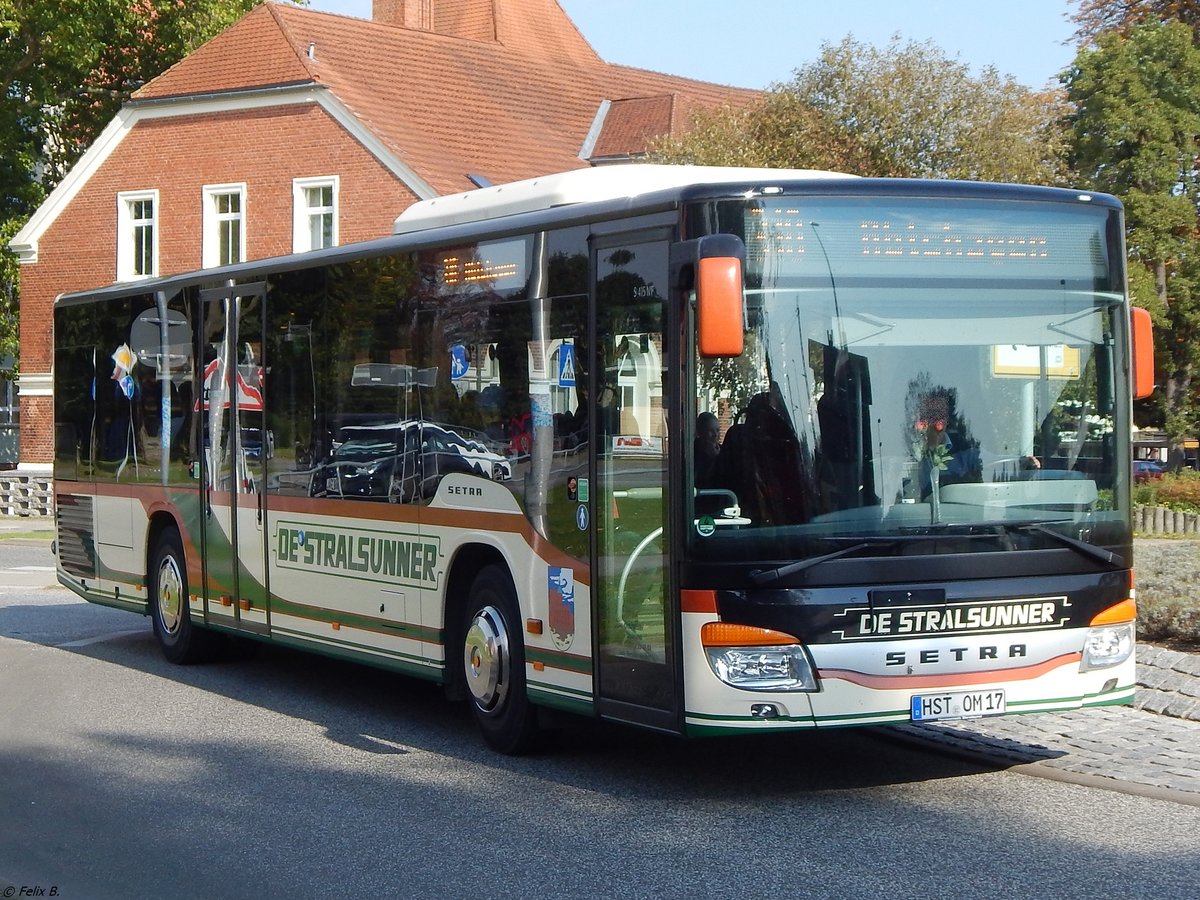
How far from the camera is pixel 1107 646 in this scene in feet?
26.6

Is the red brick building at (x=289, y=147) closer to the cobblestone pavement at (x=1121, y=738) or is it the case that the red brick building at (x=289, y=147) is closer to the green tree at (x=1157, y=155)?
the green tree at (x=1157, y=155)

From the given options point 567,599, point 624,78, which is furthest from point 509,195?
point 624,78

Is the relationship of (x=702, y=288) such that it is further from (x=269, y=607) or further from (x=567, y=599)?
(x=269, y=607)

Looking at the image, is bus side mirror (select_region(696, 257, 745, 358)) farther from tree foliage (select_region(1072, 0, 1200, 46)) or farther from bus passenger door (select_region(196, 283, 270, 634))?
tree foliage (select_region(1072, 0, 1200, 46))

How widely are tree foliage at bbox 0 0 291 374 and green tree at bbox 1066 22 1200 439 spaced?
2272 centimetres

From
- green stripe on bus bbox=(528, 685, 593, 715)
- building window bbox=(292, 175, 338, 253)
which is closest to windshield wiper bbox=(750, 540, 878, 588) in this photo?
green stripe on bus bbox=(528, 685, 593, 715)

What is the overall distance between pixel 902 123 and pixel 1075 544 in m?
18.6

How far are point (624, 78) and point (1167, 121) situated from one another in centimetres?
1848

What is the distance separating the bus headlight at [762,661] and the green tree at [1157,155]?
27.7 meters

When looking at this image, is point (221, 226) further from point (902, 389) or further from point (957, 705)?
point (957, 705)

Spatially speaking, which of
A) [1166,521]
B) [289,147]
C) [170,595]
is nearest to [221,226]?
[289,147]

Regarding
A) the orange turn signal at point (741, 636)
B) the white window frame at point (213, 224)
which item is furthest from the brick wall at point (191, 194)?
the orange turn signal at point (741, 636)

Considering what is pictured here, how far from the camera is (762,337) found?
7.68 metres

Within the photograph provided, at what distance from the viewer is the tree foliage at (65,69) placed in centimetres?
4138
